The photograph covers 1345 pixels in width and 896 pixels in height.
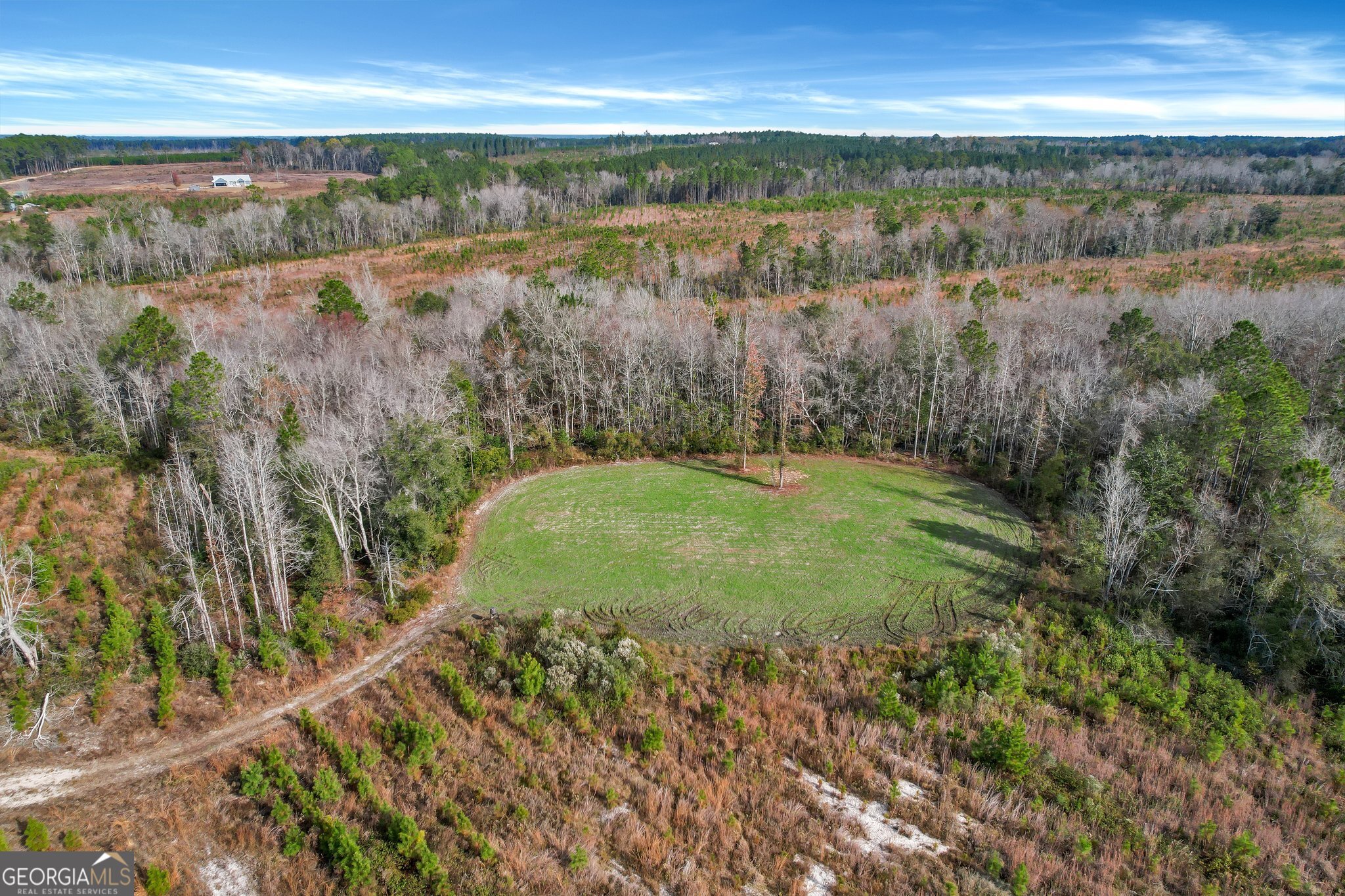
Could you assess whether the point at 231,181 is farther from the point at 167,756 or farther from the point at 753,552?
the point at 753,552

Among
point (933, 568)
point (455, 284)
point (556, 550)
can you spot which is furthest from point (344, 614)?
point (455, 284)

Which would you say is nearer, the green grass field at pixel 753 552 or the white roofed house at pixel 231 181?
the green grass field at pixel 753 552

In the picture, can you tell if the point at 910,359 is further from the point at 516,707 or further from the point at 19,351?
the point at 19,351

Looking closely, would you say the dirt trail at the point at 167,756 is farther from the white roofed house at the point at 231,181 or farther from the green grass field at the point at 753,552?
the white roofed house at the point at 231,181

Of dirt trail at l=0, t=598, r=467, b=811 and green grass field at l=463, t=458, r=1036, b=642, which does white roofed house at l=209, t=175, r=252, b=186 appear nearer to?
green grass field at l=463, t=458, r=1036, b=642

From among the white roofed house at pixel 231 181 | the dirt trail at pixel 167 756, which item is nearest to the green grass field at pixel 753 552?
the dirt trail at pixel 167 756

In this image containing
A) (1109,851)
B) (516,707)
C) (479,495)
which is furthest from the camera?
(479,495)
